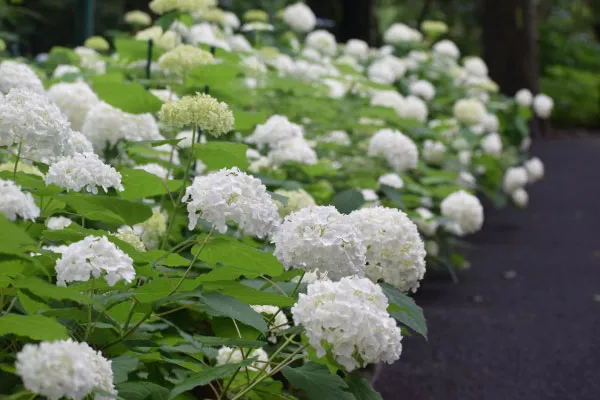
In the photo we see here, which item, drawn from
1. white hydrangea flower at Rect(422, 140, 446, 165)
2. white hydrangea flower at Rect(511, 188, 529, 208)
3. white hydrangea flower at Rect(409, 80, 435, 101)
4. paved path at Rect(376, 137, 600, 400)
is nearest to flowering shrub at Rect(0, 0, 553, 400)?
paved path at Rect(376, 137, 600, 400)

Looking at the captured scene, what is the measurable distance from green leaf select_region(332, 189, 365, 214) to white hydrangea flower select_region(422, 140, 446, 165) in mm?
3544

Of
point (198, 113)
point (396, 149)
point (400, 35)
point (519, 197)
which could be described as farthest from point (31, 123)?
point (400, 35)

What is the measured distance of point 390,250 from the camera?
180 centimetres

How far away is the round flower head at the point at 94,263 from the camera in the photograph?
145cm

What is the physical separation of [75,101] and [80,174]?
137 centimetres

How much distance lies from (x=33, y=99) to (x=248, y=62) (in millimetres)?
3562

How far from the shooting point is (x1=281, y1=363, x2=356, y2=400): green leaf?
5.07 ft

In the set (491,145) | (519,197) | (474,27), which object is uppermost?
(491,145)

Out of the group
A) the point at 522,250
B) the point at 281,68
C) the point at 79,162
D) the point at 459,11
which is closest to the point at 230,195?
the point at 79,162

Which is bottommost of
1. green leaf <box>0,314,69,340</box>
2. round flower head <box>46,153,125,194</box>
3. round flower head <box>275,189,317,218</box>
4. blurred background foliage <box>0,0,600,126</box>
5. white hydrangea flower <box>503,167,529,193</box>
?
blurred background foliage <box>0,0,600,126</box>

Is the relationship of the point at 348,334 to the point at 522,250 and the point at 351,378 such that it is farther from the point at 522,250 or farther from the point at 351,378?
the point at 522,250

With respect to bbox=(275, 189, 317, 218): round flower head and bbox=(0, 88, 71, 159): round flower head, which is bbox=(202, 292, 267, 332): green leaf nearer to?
bbox=(0, 88, 71, 159): round flower head

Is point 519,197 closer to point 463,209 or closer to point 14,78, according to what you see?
point 463,209

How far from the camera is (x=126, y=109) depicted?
A: 2.48 m
